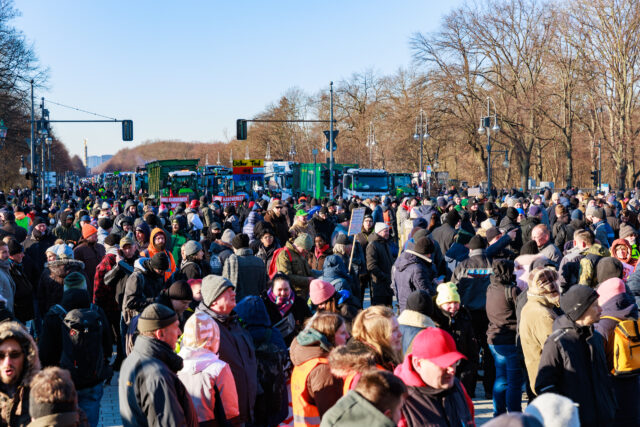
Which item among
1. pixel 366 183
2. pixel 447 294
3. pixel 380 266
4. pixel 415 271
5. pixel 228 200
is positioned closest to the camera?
pixel 447 294

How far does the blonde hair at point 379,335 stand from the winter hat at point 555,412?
2.35 m

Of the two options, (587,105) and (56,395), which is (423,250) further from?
(587,105)

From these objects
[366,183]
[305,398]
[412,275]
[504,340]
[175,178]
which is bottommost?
[504,340]

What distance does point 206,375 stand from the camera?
15.7ft

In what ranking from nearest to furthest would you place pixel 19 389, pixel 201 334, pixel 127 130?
pixel 19 389
pixel 201 334
pixel 127 130

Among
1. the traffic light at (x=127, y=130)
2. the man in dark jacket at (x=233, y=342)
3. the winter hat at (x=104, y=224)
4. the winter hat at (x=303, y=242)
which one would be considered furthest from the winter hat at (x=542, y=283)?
the traffic light at (x=127, y=130)

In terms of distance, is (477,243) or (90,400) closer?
(90,400)

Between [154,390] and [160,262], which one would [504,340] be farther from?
[154,390]

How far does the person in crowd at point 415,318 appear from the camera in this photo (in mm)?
6086

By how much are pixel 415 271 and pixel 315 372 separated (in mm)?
3722

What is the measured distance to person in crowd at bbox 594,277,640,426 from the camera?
5.82m

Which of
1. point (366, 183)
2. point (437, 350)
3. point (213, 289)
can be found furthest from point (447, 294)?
point (366, 183)

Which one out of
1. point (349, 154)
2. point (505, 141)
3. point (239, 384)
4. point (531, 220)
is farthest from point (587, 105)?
point (239, 384)

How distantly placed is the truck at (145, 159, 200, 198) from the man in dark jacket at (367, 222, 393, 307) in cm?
2503
